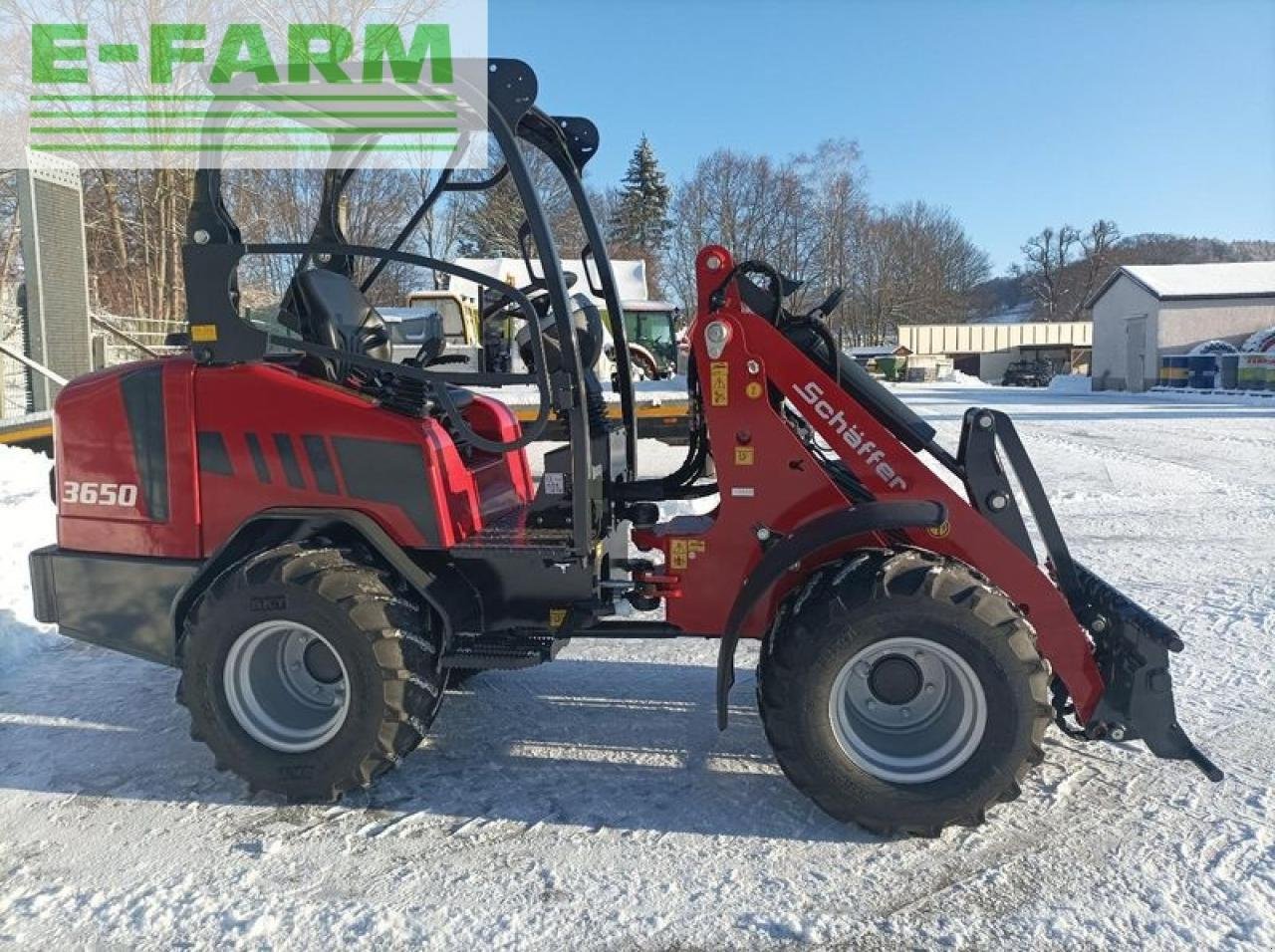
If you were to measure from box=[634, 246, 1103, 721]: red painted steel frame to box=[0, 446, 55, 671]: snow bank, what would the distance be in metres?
3.72

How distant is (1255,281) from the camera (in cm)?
3441

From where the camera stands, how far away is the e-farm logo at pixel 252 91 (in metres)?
3.36

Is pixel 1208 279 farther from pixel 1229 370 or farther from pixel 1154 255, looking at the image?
pixel 1154 255

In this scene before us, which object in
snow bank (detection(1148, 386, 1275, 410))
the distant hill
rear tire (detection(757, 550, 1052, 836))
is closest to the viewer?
rear tire (detection(757, 550, 1052, 836))

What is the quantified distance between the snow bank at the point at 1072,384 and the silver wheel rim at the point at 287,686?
1270 inches

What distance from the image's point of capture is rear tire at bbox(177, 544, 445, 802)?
125 inches

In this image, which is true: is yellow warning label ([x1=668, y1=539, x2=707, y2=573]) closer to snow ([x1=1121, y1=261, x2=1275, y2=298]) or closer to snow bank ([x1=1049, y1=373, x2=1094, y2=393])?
snow bank ([x1=1049, y1=373, x2=1094, y2=393])

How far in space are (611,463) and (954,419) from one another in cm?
1421

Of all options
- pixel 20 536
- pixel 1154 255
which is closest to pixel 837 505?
pixel 20 536

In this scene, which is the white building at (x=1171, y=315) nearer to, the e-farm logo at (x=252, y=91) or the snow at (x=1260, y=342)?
the snow at (x=1260, y=342)

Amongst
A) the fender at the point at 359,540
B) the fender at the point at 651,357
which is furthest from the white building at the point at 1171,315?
the fender at the point at 359,540

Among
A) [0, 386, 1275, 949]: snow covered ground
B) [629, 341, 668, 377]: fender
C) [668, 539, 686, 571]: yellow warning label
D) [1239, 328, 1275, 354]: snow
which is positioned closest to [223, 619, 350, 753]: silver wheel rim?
[0, 386, 1275, 949]: snow covered ground

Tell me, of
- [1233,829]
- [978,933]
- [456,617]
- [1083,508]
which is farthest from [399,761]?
[1083,508]

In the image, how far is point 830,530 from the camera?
307 cm
